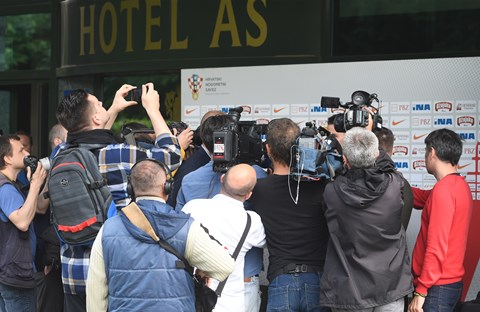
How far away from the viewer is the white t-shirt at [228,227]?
431 centimetres

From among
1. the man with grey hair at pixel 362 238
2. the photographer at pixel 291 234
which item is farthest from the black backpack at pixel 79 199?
the man with grey hair at pixel 362 238

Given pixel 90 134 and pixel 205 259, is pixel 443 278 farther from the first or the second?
pixel 90 134

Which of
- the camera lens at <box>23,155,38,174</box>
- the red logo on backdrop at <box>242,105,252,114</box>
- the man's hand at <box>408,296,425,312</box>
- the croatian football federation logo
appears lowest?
the man's hand at <box>408,296,425,312</box>

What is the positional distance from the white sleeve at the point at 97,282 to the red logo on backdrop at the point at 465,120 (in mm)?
3500

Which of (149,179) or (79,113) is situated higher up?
(79,113)

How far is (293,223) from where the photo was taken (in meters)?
4.52

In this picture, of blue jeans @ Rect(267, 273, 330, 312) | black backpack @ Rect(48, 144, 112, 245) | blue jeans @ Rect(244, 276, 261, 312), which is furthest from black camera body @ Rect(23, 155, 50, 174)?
blue jeans @ Rect(267, 273, 330, 312)

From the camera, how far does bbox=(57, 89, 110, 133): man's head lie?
4.66 m

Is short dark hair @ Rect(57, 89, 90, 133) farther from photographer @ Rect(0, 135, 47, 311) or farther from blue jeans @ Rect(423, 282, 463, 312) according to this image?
blue jeans @ Rect(423, 282, 463, 312)

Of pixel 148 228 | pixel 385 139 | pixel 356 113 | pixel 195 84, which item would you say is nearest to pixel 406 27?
pixel 195 84

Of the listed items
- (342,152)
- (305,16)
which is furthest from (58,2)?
(342,152)

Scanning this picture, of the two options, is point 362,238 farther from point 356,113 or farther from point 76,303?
point 76,303

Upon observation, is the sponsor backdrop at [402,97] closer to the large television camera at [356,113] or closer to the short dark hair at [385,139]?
the short dark hair at [385,139]

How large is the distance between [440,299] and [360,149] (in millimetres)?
1080
